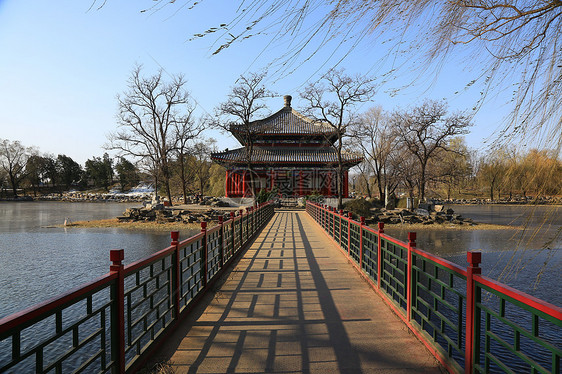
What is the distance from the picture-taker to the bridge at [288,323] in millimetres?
2166

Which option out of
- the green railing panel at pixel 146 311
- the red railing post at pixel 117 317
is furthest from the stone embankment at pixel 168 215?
the red railing post at pixel 117 317

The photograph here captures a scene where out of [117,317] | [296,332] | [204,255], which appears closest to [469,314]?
[296,332]

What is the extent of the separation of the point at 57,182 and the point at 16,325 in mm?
77157

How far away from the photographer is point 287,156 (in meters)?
28.9

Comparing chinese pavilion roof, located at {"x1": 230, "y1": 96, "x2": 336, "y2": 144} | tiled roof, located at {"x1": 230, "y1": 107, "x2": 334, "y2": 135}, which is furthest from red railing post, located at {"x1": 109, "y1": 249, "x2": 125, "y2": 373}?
tiled roof, located at {"x1": 230, "y1": 107, "x2": 334, "y2": 135}

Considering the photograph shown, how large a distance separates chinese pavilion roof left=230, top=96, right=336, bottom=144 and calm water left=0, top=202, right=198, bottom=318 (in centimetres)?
1286

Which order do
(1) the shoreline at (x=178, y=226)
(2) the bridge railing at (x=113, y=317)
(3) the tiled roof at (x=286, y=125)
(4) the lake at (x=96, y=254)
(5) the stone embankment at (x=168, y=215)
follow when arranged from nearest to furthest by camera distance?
(2) the bridge railing at (x=113, y=317)
(4) the lake at (x=96, y=254)
(1) the shoreline at (x=178, y=226)
(5) the stone embankment at (x=168, y=215)
(3) the tiled roof at (x=286, y=125)

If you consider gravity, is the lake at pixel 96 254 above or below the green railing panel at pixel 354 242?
below

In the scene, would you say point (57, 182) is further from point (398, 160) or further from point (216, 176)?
point (398, 160)

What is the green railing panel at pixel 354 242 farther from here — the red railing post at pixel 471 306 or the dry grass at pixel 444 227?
the dry grass at pixel 444 227

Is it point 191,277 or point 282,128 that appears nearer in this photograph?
point 191,277

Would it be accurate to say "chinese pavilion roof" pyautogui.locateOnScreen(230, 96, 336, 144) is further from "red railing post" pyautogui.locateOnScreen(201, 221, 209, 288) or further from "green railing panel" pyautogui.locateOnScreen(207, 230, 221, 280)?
"red railing post" pyautogui.locateOnScreen(201, 221, 209, 288)

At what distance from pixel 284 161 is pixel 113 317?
2568cm

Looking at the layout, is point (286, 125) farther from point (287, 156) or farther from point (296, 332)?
point (296, 332)
